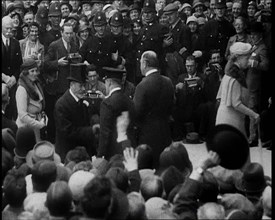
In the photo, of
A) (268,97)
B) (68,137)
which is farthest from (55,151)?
(268,97)

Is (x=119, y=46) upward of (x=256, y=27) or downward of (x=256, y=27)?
downward

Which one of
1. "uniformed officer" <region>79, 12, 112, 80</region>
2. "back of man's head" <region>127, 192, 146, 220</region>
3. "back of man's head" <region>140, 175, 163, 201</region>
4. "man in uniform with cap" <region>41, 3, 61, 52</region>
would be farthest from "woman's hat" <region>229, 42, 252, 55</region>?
"back of man's head" <region>127, 192, 146, 220</region>

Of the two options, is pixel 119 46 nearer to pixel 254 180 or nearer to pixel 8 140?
pixel 8 140

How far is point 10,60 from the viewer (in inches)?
223

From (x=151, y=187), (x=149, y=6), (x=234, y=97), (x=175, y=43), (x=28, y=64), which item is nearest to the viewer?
(x=151, y=187)

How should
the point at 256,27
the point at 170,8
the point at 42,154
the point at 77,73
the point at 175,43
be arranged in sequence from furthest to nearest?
the point at 170,8, the point at 175,43, the point at 256,27, the point at 77,73, the point at 42,154

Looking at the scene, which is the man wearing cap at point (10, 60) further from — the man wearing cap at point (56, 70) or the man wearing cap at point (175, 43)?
the man wearing cap at point (175, 43)

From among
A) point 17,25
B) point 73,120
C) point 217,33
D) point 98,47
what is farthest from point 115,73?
point 17,25

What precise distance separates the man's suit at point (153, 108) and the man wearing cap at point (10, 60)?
874mm

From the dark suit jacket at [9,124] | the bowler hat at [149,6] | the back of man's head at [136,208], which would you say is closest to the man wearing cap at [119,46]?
the bowler hat at [149,6]

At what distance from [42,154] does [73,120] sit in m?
0.68

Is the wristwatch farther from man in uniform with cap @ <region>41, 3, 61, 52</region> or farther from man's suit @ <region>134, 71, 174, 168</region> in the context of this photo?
man in uniform with cap @ <region>41, 3, 61, 52</region>

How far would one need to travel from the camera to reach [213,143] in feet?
13.7

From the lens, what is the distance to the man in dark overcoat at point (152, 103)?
17.1ft
